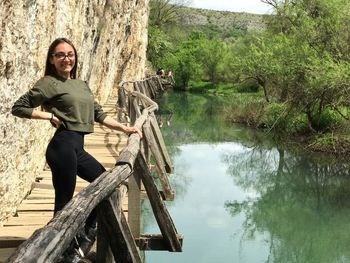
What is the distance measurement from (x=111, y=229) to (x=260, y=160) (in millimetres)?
16072

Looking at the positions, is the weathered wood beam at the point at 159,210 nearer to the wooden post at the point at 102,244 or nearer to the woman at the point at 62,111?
the woman at the point at 62,111

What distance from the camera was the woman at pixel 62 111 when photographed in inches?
140


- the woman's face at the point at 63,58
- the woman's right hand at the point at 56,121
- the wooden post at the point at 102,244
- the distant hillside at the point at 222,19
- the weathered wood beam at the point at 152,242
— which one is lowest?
the weathered wood beam at the point at 152,242

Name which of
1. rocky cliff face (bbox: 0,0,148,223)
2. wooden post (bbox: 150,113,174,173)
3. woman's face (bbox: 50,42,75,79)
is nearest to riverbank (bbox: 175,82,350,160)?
wooden post (bbox: 150,113,174,173)

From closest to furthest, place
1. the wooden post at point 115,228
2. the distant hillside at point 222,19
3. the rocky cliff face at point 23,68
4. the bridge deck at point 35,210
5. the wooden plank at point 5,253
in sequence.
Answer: the wooden post at point 115,228, the wooden plank at point 5,253, the bridge deck at point 35,210, the rocky cliff face at point 23,68, the distant hillside at point 222,19

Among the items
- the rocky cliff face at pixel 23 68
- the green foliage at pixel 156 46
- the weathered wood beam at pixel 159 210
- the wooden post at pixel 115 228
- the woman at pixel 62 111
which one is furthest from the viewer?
the green foliage at pixel 156 46

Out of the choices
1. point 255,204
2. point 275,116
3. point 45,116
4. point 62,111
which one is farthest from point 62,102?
point 275,116

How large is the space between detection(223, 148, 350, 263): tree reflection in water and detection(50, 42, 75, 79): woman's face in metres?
7.40

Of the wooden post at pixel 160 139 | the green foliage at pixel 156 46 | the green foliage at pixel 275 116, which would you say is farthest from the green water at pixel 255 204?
the green foliage at pixel 156 46

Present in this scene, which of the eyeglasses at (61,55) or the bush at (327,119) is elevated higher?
the eyeglasses at (61,55)

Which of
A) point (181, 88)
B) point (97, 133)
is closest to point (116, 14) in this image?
point (97, 133)

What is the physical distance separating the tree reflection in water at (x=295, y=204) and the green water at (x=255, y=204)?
0.07ft

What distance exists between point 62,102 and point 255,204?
35.3 feet

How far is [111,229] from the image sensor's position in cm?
339
